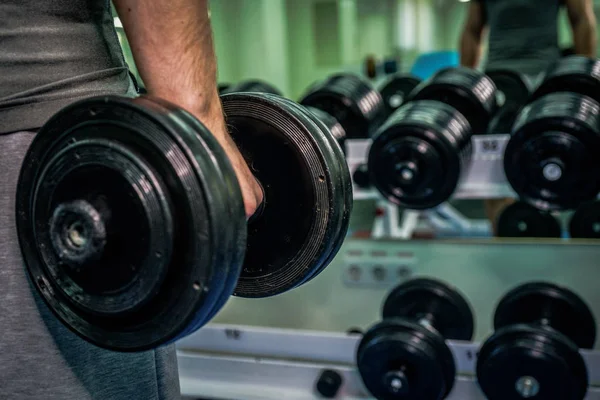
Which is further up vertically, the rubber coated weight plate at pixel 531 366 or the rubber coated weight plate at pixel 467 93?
the rubber coated weight plate at pixel 467 93

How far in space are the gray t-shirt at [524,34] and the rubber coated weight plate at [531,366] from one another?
1.34 m

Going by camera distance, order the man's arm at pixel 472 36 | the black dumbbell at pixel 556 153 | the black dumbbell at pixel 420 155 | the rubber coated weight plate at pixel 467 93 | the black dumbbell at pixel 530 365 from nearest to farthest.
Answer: the black dumbbell at pixel 530 365, the black dumbbell at pixel 556 153, the black dumbbell at pixel 420 155, the rubber coated weight plate at pixel 467 93, the man's arm at pixel 472 36

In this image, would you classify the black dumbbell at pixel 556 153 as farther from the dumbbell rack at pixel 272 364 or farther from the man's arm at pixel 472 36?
the man's arm at pixel 472 36

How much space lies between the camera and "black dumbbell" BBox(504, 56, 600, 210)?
156cm

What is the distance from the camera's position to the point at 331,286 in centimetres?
218

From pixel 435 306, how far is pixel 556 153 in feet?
1.75

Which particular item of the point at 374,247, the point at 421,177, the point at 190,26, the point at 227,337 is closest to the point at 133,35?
the point at 190,26

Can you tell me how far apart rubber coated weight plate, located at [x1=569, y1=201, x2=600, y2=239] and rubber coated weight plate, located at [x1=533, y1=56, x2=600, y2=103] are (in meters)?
0.67

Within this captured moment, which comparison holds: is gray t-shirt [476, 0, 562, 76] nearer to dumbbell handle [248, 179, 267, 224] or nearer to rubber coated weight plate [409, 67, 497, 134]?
rubber coated weight plate [409, 67, 497, 134]

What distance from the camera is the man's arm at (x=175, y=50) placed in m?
0.57

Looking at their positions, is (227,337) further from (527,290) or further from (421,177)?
(527,290)

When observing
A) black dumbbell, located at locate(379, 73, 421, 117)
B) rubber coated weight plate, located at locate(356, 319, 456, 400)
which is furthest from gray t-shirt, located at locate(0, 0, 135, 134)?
black dumbbell, located at locate(379, 73, 421, 117)

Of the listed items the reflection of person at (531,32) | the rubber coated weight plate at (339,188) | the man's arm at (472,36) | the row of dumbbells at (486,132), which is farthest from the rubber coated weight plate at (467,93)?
the rubber coated weight plate at (339,188)

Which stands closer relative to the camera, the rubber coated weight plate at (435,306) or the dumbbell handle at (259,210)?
the dumbbell handle at (259,210)
